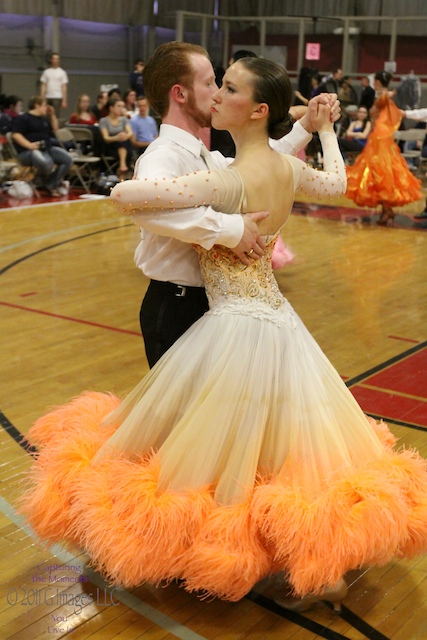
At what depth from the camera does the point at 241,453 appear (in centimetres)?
239

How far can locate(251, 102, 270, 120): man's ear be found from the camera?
238 cm

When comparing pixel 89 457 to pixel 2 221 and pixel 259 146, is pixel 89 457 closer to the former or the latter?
pixel 259 146

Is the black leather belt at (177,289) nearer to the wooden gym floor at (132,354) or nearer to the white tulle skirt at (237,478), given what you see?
the white tulle skirt at (237,478)

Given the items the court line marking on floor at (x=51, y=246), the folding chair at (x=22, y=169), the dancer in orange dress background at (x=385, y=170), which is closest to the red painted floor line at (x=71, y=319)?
the court line marking on floor at (x=51, y=246)

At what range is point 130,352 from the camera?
485cm

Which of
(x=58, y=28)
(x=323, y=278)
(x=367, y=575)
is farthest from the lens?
(x=58, y=28)

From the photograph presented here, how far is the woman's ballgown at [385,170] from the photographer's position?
29.7ft

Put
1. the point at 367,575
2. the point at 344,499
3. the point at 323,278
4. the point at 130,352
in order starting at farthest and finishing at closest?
the point at 323,278 → the point at 130,352 → the point at 367,575 → the point at 344,499

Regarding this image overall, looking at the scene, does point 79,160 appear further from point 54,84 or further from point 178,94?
point 178,94

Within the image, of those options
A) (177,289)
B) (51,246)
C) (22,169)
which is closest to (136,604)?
(177,289)

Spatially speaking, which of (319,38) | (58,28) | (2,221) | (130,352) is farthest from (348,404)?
(319,38)

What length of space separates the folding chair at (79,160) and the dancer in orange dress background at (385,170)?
12.0 feet

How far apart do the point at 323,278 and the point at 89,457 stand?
434 centimetres

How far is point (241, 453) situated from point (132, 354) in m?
2.48
